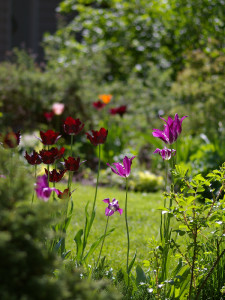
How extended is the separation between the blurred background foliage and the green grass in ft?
2.70

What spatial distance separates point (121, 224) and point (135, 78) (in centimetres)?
604

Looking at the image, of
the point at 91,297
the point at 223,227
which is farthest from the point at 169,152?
the point at 91,297

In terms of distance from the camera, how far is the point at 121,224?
15.2ft

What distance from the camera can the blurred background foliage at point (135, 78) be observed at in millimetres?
7621

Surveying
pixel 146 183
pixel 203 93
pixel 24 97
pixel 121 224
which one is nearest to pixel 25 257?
pixel 121 224

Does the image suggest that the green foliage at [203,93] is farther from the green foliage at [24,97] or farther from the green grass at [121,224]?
the green foliage at [24,97]

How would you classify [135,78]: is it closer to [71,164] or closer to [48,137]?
[48,137]

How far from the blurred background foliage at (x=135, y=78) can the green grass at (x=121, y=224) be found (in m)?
0.82

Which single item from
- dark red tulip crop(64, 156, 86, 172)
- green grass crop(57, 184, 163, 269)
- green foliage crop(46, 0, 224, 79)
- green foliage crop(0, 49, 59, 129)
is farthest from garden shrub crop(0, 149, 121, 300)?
A: green foliage crop(46, 0, 224, 79)

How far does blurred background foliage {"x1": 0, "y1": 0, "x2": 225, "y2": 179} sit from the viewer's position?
7.62m

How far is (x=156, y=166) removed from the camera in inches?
287

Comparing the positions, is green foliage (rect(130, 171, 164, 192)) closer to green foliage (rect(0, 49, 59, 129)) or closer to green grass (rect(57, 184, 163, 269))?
green grass (rect(57, 184, 163, 269))

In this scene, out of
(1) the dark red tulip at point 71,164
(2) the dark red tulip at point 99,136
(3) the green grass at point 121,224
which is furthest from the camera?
(3) the green grass at point 121,224

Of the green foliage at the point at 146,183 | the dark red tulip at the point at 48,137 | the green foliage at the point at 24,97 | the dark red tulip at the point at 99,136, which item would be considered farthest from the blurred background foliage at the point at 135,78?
the dark red tulip at the point at 48,137
